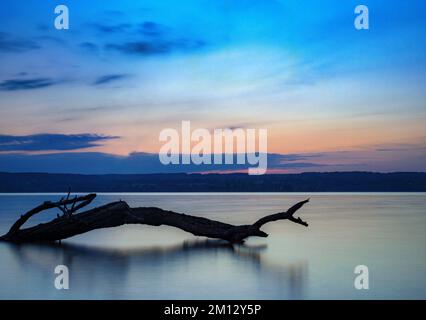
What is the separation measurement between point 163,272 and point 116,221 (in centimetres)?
452

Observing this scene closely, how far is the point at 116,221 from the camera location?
699 inches

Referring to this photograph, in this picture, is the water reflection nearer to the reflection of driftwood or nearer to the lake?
the lake

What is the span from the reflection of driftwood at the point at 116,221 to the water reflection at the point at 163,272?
1.74ft

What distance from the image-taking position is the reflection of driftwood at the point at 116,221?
1758 centimetres

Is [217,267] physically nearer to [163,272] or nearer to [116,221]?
[163,272]

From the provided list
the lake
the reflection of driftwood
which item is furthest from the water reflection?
the reflection of driftwood

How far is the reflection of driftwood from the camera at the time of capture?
692 inches

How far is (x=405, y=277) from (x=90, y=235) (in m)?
13.3

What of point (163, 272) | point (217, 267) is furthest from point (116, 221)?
point (217, 267)

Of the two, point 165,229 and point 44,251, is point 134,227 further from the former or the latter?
point 44,251

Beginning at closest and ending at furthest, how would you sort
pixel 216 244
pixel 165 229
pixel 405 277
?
pixel 405 277 → pixel 216 244 → pixel 165 229

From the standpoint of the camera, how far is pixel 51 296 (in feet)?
37.7

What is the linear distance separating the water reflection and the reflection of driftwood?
1.74ft
